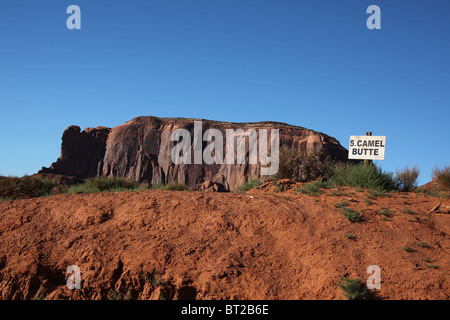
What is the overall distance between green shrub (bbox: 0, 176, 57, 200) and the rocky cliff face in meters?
51.3

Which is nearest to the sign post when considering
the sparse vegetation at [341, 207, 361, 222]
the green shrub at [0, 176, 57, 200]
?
the sparse vegetation at [341, 207, 361, 222]

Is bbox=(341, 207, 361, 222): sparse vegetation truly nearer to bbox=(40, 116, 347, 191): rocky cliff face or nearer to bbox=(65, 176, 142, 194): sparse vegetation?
bbox=(65, 176, 142, 194): sparse vegetation

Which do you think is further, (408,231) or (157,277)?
(408,231)

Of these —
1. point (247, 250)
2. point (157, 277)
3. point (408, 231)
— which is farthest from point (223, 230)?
point (408, 231)

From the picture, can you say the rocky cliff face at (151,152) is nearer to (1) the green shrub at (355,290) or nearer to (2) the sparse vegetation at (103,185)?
(2) the sparse vegetation at (103,185)

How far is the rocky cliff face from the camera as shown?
64500mm

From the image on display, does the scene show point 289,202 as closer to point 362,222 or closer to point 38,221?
point 362,222

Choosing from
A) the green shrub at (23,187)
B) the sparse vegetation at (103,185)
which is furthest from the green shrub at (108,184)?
the green shrub at (23,187)

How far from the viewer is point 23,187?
11.3 meters

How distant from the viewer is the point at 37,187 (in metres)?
11.7

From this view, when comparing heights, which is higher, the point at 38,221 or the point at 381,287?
the point at 38,221

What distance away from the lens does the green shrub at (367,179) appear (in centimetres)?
975

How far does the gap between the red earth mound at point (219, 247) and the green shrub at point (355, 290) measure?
142 millimetres
